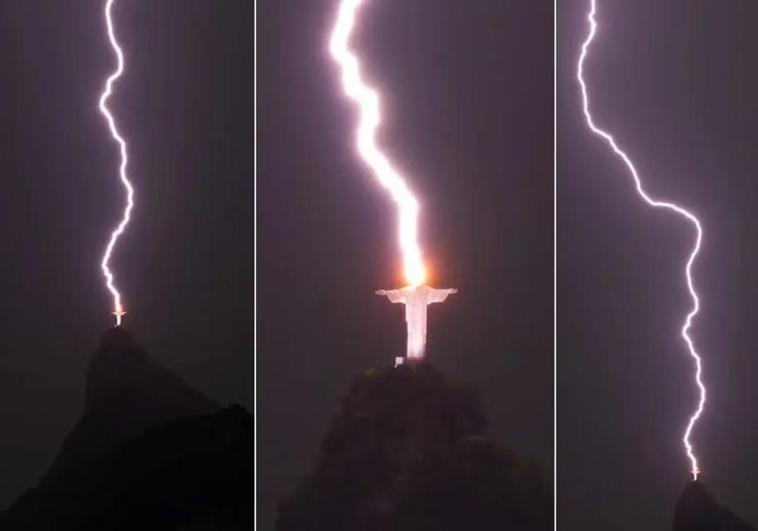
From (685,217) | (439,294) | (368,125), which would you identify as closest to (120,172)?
(368,125)

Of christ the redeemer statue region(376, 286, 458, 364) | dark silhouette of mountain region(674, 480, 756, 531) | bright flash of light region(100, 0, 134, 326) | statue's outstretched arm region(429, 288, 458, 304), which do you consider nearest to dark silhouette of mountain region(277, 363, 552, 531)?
christ the redeemer statue region(376, 286, 458, 364)

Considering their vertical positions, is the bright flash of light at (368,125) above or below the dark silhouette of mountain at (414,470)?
above

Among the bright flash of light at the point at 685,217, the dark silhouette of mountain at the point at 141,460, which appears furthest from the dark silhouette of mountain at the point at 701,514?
the dark silhouette of mountain at the point at 141,460

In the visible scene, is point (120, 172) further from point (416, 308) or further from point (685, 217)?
point (685, 217)

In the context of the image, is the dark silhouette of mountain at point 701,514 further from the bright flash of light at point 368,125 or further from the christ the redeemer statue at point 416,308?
the bright flash of light at point 368,125

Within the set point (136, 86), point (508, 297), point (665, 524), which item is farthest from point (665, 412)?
point (136, 86)

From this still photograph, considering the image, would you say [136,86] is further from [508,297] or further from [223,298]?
[508,297]

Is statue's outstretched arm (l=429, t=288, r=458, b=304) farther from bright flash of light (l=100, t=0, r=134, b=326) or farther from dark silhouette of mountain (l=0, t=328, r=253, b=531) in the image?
bright flash of light (l=100, t=0, r=134, b=326)
